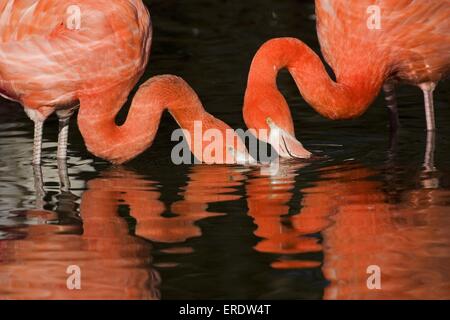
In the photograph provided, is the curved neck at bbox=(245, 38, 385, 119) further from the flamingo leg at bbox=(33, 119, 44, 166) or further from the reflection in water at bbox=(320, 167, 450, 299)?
the flamingo leg at bbox=(33, 119, 44, 166)

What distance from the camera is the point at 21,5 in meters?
8.67

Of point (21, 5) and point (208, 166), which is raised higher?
point (21, 5)

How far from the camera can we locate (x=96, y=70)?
832 centimetres

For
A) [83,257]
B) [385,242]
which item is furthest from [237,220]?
[83,257]

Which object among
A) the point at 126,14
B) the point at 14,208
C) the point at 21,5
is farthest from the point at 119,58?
the point at 14,208

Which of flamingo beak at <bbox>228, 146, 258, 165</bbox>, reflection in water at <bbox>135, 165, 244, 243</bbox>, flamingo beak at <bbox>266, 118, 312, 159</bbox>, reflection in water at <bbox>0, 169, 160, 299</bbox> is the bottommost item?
reflection in water at <bbox>0, 169, 160, 299</bbox>

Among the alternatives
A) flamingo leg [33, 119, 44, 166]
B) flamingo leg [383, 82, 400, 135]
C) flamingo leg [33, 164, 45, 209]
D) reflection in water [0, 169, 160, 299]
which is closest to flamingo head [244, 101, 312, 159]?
reflection in water [0, 169, 160, 299]

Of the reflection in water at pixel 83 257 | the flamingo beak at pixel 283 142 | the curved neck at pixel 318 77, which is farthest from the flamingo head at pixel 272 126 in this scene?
the reflection in water at pixel 83 257

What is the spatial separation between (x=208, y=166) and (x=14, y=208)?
1659mm

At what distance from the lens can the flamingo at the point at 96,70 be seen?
8305mm

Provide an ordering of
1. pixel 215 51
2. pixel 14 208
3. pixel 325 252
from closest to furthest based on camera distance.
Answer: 1. pixel 325 252
2. pixel 14 208
3. pixel 215 51

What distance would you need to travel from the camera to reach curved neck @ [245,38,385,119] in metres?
8.55

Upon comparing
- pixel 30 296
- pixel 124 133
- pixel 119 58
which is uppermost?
pixel 119 58

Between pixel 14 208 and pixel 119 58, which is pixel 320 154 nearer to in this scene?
pixel 119 58
